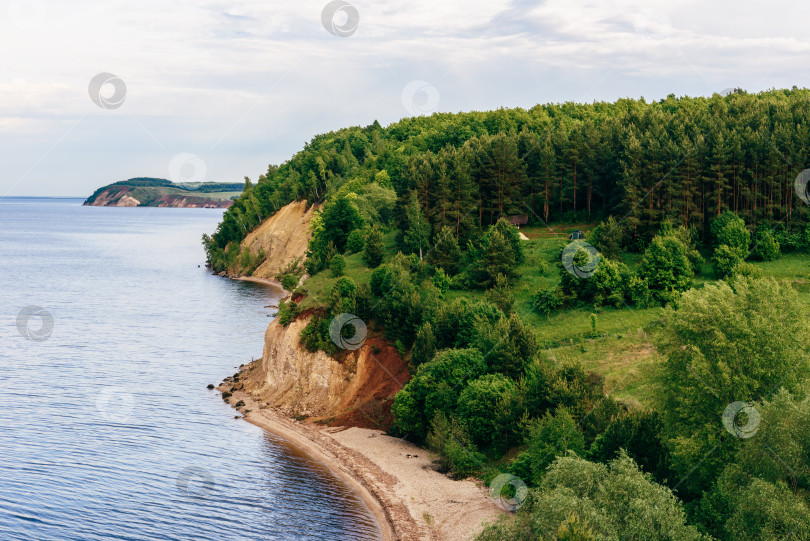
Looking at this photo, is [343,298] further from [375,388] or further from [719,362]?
[719,362]

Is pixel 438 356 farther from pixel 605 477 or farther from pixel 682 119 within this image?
pixel 682 119

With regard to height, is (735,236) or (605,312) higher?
(735,236)

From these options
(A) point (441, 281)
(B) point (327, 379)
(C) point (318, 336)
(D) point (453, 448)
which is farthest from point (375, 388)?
(D) point (453, 448)

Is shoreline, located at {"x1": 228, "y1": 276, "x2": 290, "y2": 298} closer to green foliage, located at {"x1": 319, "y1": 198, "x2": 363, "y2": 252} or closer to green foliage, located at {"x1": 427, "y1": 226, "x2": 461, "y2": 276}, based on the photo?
green foliage, located at {"x1": 319, "y1": 198, "x2": 363, "y2": 252}

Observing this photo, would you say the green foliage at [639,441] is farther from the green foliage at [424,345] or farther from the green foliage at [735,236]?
the green foliage at [735,236]

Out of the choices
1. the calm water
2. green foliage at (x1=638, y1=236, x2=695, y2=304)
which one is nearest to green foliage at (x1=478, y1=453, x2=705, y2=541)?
the calm water

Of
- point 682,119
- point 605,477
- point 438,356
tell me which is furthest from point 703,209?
point 605,477
